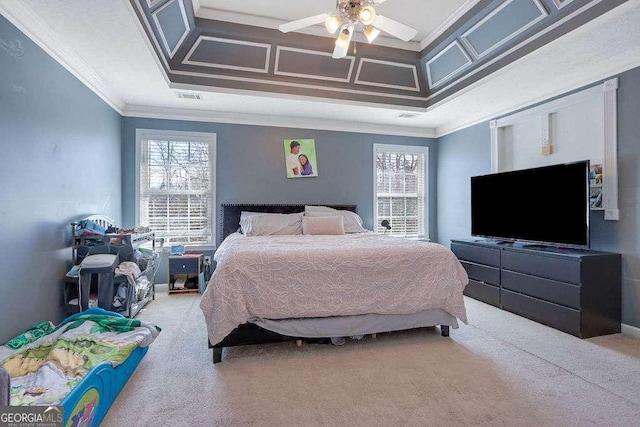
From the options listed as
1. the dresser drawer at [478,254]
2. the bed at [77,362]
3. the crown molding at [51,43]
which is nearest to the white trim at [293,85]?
the crown molding at [51,43]

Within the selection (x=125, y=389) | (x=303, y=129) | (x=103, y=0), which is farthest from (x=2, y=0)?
(x=303, y=129)

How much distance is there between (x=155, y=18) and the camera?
2.57 meters

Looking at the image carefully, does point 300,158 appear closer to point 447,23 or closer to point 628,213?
point 447,23

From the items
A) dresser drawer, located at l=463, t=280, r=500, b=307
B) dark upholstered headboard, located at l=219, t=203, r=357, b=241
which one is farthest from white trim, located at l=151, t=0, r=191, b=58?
dresser drawer, located at l=463, t=280, r=500, b=307

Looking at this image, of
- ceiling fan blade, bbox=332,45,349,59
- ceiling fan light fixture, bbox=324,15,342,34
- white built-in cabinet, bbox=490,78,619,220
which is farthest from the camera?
white built-in cabinet, bbox=490,78,619,220

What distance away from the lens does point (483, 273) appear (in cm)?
355

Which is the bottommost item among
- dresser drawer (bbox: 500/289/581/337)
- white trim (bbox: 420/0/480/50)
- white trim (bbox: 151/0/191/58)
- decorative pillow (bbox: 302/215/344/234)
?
dresser drawer (bbox: 500/289/581/337)

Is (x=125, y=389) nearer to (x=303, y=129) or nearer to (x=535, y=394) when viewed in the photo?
(x=535, y=394)

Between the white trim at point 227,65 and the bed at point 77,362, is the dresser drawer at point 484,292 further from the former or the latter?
the white trim at point 227,65

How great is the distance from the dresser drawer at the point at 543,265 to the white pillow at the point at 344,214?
1763mm

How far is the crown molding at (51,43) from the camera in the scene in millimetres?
2023

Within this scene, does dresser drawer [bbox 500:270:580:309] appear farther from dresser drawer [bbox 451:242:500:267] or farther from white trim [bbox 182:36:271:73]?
white trim [bbox 182:36:271:73]

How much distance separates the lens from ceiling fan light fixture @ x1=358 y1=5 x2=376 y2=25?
6.80ft

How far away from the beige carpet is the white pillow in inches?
69.8
